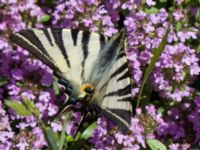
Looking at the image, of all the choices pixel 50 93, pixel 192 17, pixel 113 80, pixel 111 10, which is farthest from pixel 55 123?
pixel 192 17

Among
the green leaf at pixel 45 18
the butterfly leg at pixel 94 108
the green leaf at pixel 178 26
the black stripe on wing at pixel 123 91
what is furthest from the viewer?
the green leaf at pixel 45 18

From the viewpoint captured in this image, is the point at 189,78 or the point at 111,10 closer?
the point at 189,78

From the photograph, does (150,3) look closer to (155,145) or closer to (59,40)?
(59,40)

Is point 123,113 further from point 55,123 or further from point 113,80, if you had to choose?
point 55,123

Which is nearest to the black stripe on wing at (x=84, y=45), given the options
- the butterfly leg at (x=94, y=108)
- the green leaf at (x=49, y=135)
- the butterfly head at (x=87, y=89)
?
the butterfly head at (x=87, y=89)

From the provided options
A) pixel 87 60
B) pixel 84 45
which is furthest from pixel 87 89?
pixel 84 45

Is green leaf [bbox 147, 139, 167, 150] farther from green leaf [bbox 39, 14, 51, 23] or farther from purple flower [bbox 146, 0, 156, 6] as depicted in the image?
green leaf [bbox 39, 14, 51, 23]

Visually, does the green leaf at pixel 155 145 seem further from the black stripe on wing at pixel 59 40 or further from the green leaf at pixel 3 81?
the green leaf at pixel 3 81

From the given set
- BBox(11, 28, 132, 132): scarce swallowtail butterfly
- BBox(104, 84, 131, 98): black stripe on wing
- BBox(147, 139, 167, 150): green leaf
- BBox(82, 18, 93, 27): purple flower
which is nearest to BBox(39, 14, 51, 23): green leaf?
BBox(82, 18, 93, 27): purple flower
